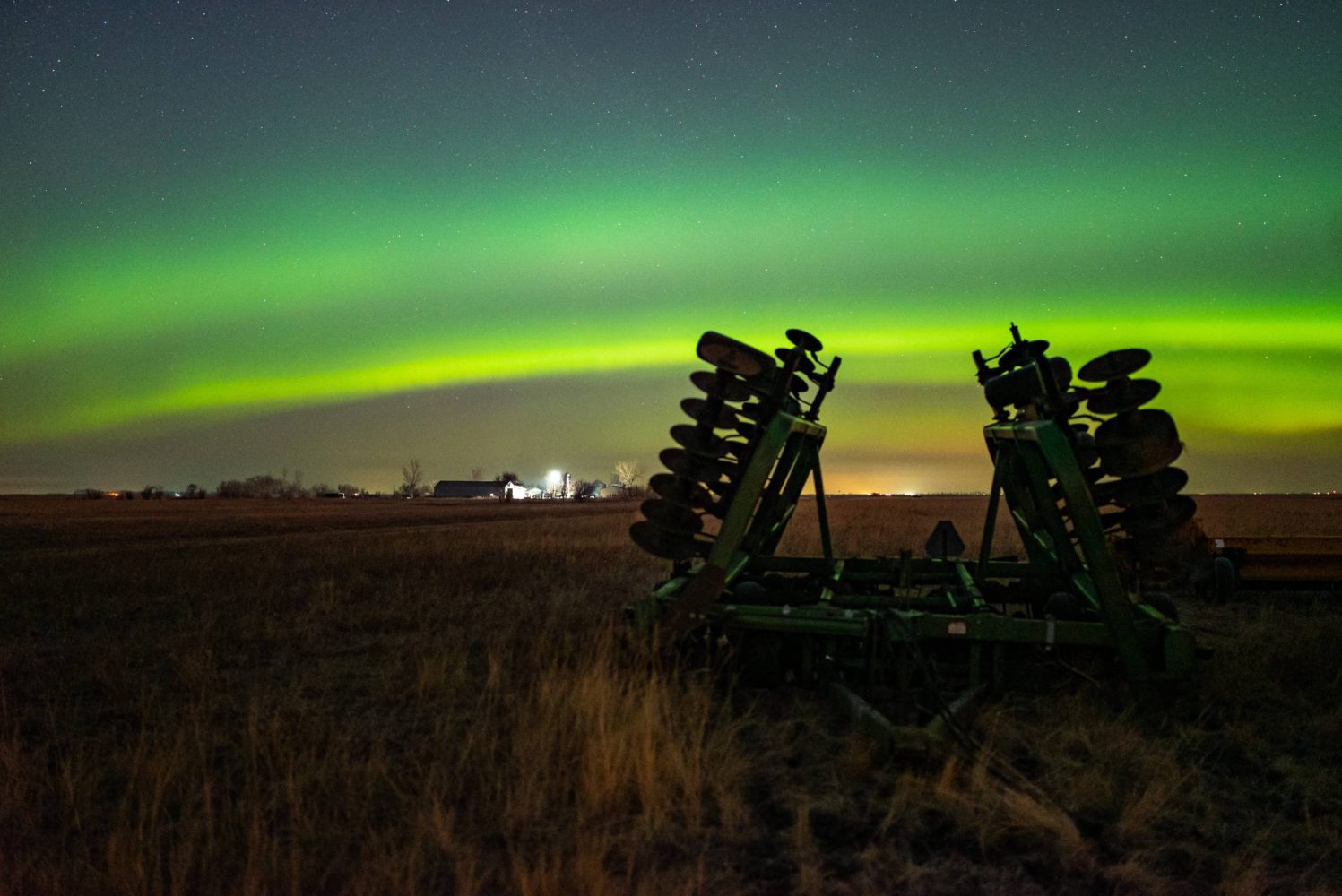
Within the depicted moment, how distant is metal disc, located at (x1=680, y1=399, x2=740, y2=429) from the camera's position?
8141 millimetres

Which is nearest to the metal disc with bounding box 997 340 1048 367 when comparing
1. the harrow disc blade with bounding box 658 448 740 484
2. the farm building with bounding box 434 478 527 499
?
the harrow disc blade with bounding box 658 448 740 484

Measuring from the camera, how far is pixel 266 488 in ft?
543

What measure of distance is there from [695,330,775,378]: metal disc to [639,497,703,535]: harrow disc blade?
132 centimetres

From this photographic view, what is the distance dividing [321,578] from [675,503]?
10653mm

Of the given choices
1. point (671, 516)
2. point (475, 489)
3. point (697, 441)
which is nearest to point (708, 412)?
point (697, 441)

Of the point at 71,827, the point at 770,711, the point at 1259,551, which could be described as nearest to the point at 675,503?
the point at 770,711

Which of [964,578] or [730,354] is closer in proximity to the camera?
[730,354]

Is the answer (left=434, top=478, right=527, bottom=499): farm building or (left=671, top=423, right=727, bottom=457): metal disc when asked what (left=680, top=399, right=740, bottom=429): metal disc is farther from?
(left=434, top=478, right=527, bottom=499): farm building

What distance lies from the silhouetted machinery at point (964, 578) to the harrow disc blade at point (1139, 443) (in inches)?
0.4

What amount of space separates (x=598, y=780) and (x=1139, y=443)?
5.14 metres

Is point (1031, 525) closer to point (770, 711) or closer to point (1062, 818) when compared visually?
point (770, 711)

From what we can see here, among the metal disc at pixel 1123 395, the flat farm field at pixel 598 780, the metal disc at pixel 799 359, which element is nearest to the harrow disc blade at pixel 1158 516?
the metal disc at pixel 1123 395

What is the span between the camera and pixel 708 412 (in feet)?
26.7

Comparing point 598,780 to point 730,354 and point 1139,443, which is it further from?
point 1139,443
